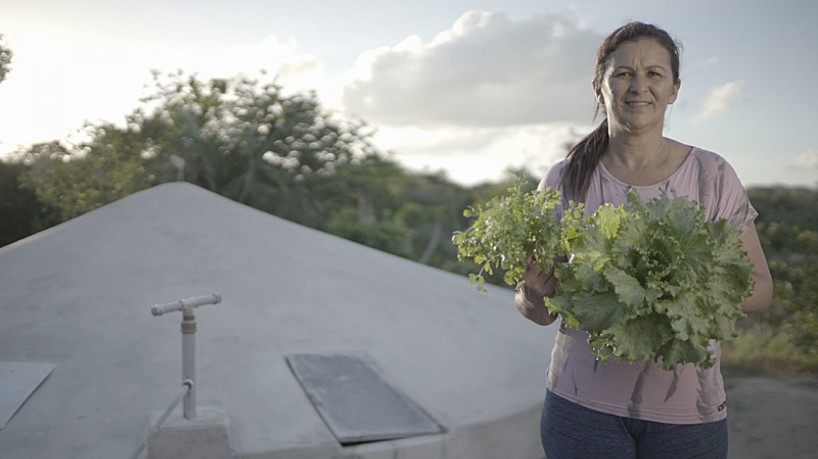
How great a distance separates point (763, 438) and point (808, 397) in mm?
1098

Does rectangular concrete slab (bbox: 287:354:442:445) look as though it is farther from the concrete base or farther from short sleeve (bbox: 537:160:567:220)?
short sleeve (bbox: 537:160:567:220)

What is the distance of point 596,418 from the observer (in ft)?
6.35

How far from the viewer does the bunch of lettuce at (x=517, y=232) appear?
1.79m

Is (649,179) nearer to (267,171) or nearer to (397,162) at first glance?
(267,171)

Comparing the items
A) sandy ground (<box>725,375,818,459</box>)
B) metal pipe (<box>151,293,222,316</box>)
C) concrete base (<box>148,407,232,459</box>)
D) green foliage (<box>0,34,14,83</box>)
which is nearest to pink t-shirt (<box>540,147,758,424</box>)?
metal pipe (<box>151,293,222,316</box>)

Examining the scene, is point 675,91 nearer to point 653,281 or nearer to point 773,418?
point 653,281

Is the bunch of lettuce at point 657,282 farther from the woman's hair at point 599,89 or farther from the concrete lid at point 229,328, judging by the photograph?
the concrete lid at point 229,328

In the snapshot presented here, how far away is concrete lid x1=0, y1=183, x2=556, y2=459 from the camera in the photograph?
454 centimetres

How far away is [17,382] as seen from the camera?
186 inches

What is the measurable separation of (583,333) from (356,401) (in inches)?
124

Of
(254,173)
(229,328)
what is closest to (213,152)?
(254,173)

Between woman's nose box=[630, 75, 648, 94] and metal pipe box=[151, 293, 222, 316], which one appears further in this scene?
metal pipe box=[151, 293, 222, 316]

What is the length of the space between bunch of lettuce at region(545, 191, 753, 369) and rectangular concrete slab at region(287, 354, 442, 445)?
3.17 meters

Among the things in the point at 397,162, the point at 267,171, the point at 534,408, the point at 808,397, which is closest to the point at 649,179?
the point at 534,408
